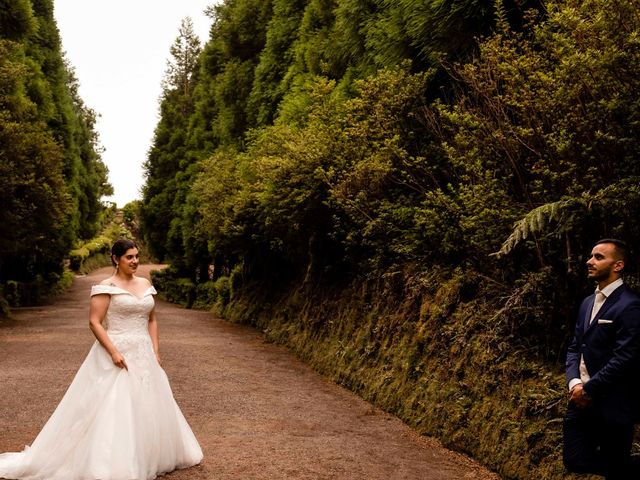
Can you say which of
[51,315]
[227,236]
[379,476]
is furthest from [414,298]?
[51,315]

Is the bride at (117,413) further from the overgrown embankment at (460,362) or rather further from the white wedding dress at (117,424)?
the overgrown embankment at (460,362)

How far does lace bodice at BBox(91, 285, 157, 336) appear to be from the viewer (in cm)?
646

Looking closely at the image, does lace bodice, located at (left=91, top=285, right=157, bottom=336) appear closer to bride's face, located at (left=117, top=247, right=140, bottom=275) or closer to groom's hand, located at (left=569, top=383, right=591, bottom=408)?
bride's face, located at (left=117, top=247, right=140, bottom=275)

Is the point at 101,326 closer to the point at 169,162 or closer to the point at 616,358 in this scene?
the point at 616,358

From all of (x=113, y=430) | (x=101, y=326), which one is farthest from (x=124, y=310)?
(x=113, y=430)

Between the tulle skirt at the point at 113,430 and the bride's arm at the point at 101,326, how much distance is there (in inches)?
4.0

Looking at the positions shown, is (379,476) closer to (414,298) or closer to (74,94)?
(414,298)

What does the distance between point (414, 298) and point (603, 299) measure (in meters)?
5.76

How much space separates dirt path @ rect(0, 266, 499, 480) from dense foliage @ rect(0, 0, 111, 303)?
654 cm

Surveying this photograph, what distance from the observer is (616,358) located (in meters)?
4.43

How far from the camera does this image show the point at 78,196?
40750 mm

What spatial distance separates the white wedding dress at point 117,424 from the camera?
5.89m

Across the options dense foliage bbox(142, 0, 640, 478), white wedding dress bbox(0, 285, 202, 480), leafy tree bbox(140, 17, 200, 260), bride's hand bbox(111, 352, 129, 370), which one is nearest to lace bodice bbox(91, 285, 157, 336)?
white wedding dress bbox(0, 285, 202, 480)

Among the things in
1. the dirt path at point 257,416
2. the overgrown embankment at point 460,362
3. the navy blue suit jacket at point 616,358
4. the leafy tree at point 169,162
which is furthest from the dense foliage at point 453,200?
the leafy tree at point 169,162
